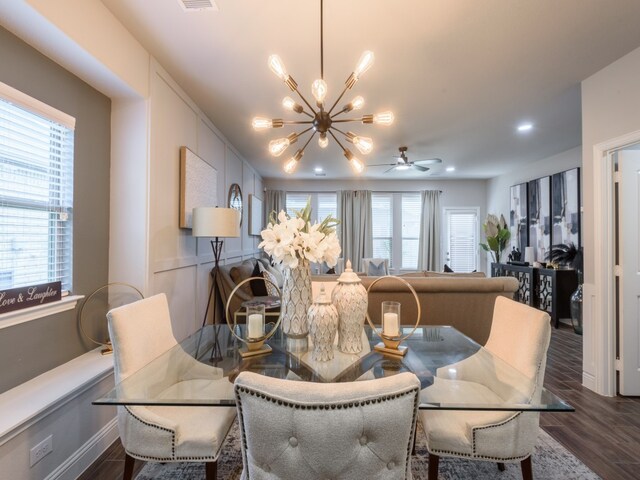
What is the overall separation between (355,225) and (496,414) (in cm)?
578

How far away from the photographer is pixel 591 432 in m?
2.07

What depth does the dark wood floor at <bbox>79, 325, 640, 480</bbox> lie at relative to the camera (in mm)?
1743

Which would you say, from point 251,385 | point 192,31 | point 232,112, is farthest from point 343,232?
point 251,385

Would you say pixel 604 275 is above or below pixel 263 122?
below

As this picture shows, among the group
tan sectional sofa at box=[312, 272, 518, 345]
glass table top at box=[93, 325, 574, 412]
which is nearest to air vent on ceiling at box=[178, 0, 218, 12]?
glass table top at box=[93, 325, 574, 412]

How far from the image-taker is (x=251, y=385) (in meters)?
0.76

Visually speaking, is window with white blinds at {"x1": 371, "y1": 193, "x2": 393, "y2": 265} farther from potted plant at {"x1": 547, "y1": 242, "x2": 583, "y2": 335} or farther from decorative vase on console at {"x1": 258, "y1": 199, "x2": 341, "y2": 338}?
decorative vase on console at {"x1": 258, "y1": 199, "x2": 341, "y2": 338}

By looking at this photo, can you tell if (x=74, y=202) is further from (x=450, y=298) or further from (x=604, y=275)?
(x=604, y=275)

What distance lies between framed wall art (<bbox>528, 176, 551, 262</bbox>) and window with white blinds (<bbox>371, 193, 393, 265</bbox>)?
2689mm

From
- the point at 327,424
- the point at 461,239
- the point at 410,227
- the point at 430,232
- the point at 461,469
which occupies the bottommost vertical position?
the point at 461,469

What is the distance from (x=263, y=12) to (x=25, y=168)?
162 centimetres

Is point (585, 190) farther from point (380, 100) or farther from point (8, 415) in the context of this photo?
point (8, 415)

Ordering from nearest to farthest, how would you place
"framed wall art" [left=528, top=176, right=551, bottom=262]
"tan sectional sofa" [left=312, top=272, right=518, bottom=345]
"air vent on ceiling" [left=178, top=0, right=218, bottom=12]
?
"air vent on ceiling" [left=178, top=0, right=218, bottom=12] → "tan sectional sofa" [left=312, top=272, right=518, bottom=345] → "framed wall art" [left=528, top=176, right=551, bottom=262]

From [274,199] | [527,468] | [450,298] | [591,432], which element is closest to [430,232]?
[274,199]
